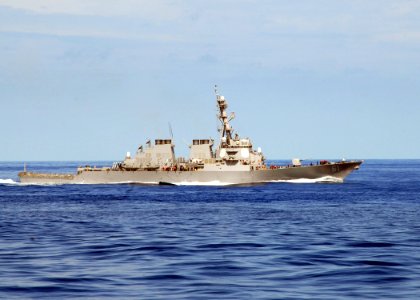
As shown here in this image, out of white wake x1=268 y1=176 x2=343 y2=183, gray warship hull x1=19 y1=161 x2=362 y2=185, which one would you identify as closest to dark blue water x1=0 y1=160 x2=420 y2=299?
gray warship hull x1=19 y1=161 x2=362 y2=185

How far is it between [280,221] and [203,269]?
888 inches

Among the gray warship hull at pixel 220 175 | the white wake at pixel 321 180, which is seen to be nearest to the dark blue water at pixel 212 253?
the gray warship hull at pixel 220 175

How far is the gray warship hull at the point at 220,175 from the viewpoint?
104 m

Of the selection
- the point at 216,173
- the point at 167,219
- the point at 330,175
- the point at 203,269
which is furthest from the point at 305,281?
the point at 330,175

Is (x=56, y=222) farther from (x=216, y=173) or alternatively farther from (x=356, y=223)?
(x=216, y=173)

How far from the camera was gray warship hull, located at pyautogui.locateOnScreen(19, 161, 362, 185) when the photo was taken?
4094 inches

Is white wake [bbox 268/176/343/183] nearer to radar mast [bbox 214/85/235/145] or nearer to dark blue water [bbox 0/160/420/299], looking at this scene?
radar mast [bbox 214/85/235/145]

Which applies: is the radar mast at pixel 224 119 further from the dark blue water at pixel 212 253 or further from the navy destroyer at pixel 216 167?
the dark blue water at pixel 212 253

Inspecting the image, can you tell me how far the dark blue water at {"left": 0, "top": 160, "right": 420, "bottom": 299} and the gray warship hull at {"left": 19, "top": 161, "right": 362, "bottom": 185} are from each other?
Answer: 4116cm

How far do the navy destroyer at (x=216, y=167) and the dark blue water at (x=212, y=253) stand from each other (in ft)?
135

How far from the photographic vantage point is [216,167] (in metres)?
104


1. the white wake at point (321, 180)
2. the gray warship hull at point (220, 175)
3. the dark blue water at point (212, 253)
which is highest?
the gray warship hull at point (220, 175)

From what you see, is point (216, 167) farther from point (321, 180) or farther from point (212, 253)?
point (212, 253)

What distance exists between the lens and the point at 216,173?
343ft
